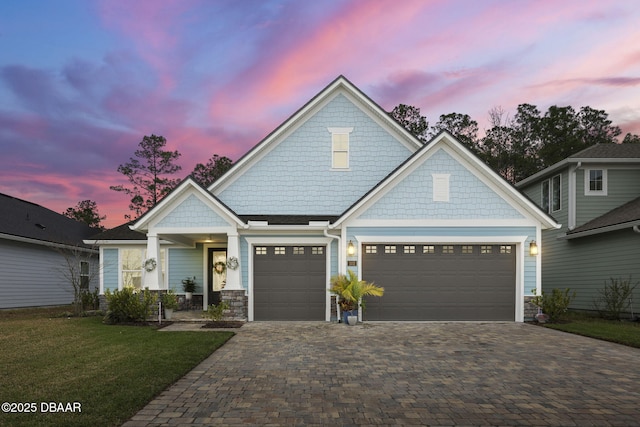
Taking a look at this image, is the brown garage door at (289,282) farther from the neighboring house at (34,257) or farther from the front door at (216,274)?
the neighboring house at (34,257)

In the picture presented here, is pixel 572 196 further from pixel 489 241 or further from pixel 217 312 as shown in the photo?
pixel 217 312

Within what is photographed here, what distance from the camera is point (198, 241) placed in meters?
15.9

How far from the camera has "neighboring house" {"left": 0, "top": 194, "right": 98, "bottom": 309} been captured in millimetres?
17000

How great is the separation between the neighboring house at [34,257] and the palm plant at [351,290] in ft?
34.8

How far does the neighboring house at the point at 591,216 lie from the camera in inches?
577

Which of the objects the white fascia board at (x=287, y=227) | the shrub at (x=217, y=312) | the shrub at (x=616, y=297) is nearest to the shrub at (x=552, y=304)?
the shrub at (x=616, y=297)

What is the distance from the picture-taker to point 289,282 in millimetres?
13297

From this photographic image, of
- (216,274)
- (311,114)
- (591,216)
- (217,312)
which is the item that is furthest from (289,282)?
(591,216)

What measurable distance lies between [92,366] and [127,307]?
581 centimetres

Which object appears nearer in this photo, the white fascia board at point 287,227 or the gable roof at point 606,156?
the white fascia board at point 287,227

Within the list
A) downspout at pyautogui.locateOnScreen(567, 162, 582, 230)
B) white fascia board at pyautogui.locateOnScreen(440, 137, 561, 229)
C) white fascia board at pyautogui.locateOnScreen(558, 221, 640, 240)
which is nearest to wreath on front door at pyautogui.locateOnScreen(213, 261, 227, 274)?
white fascia board at pyautogui.locateOnScreen(440, 137, 561, 229)

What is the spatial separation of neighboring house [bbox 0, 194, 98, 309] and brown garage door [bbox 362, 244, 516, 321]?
11906 mm

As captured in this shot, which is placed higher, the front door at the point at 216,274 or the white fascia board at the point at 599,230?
the white fascia board at the point at 599,230

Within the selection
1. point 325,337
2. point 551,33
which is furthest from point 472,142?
point 325,337
